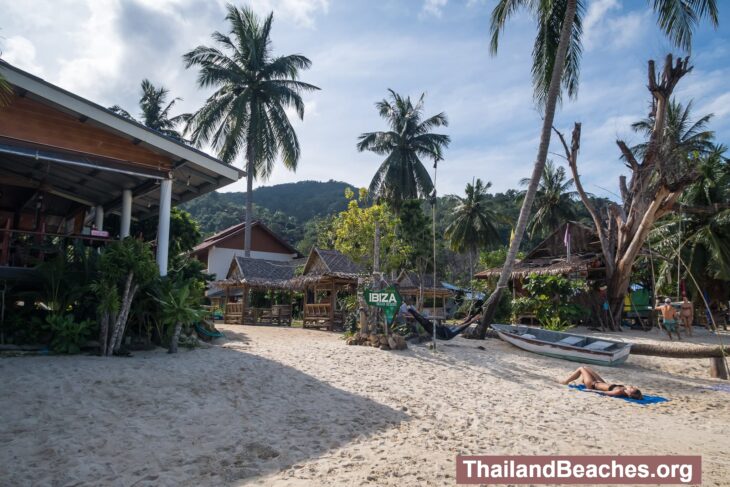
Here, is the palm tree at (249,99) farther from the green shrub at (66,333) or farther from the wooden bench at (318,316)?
the green shrub at (66,333)

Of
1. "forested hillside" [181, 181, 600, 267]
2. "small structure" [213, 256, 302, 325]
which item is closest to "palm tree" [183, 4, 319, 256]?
"small structure" [213, 256, 302, 325]

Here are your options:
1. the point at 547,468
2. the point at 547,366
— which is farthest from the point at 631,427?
the point at 547,366

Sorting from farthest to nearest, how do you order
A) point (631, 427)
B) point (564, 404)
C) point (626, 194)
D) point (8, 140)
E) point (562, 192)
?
point (562, 192), point (626, 194), point (8, 140), point (564, 404), point (631, 427)

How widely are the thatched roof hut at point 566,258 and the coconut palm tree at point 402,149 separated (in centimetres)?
1034

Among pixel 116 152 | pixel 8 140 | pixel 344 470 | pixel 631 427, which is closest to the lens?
pixel 344 470

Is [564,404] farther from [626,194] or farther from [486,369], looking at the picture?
[626,194]

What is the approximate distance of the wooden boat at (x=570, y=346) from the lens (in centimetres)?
1130

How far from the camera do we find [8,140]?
8469 mm

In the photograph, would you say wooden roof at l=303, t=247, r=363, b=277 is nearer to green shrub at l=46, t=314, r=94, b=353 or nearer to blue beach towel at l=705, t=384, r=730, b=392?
green shrub at l=46, t=314, r=94, b=353

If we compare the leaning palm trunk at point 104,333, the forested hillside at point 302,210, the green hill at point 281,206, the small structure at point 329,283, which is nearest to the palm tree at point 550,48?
the small structure at point 329,283

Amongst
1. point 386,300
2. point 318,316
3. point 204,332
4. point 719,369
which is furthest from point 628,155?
point 204,332

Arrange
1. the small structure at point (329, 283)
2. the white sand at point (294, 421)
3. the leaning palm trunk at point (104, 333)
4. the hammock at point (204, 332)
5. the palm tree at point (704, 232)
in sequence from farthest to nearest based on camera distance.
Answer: the palm tree at point (704, 232)
the small structure at point (329, 283)
the hammock at point (204, 332)
the leaning palm trunk at point (104, 333)
the white sand at point (294, 421)

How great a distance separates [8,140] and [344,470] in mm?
8476

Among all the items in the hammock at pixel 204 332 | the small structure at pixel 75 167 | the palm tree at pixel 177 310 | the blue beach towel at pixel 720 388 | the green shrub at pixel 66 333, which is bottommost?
the blue beach towel at pixel 720 388
